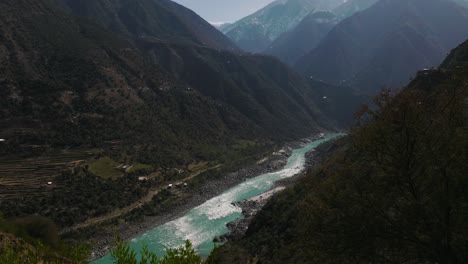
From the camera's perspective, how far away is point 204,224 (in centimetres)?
7262

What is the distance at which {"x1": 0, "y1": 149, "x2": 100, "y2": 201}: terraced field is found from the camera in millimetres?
69750

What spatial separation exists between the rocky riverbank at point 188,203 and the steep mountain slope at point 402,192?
3156cm

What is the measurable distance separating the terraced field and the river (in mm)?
20947

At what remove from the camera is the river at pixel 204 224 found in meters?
62.6

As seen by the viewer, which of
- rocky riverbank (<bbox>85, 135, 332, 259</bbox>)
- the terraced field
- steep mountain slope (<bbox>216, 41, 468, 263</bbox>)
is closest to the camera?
steep mountain slope (<bbox>216, 41, 468, 263</bbox>)

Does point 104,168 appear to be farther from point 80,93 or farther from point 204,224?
point 80,93

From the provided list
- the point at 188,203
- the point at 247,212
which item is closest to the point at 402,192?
the point at 247,212

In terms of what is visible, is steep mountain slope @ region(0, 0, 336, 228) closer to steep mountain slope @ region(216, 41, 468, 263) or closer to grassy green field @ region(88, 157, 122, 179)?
grassy green field @ region(88, 157, 122, 179)

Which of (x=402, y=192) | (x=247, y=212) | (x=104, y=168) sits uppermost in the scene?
(x=402, y=192)

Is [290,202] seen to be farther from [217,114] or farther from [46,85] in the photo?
[217,114]

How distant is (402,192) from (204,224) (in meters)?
62.5

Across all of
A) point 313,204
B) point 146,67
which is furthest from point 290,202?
point 146,67

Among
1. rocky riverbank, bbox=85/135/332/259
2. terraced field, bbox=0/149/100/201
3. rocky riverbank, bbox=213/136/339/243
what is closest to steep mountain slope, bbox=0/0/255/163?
terraced field, bbox=0/149/100/201

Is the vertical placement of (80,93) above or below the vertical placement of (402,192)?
above
